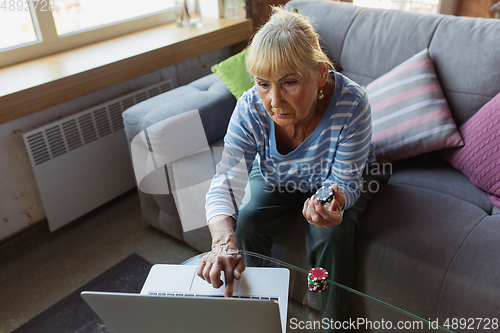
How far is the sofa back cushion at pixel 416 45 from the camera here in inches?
58.6

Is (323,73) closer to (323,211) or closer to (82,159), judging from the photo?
(323,211)

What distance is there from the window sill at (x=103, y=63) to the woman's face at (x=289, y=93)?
1012mm

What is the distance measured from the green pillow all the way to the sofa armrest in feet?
0.11

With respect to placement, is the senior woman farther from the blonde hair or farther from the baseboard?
the baseboard

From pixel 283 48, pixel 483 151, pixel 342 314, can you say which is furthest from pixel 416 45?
pixel 342 314

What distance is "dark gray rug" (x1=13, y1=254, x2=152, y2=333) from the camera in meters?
1.45

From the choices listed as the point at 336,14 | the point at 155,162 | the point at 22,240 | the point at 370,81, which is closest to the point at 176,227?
the point at 155,162

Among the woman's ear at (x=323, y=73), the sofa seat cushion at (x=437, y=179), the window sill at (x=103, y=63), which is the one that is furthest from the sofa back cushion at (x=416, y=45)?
the woman's ear at (x=323, y=73)

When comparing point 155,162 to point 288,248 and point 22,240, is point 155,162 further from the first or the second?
point 22,240

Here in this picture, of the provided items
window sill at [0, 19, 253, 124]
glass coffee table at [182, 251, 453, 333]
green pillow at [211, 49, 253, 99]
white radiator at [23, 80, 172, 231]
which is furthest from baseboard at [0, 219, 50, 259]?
glass coffee table at [182, 251, 453, 333]

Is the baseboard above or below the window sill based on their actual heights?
below

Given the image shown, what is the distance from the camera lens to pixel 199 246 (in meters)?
1.70

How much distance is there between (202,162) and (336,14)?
0.90 meters

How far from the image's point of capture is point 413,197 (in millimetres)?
1373
